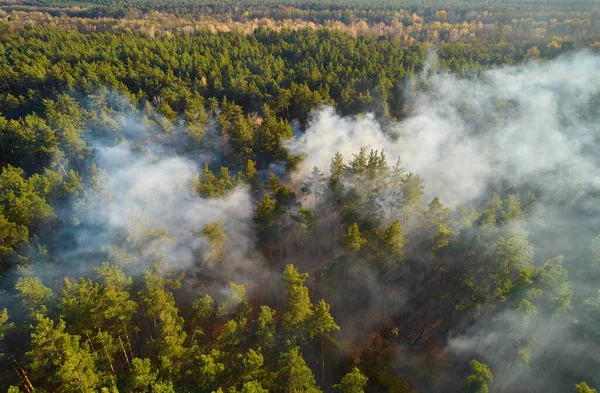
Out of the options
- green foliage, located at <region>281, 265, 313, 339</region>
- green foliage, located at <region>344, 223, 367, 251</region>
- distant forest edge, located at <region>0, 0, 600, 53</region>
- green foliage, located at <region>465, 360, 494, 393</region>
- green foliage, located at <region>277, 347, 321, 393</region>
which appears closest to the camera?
green foliage, located at <region>277, 347, 321, 393</region>

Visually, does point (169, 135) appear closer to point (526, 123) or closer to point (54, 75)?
point (54, 75)

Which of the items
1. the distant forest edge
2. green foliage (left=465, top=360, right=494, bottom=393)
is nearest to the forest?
green foliage (left=465, top=360, right=494, bottom=393)

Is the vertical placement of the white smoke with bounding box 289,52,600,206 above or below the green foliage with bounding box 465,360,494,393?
above

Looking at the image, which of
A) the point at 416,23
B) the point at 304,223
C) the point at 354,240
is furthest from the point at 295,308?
the point at 416,23

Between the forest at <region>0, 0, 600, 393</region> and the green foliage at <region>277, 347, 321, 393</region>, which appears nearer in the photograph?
the green foliage at <region>277, 347, 321, 393</region>

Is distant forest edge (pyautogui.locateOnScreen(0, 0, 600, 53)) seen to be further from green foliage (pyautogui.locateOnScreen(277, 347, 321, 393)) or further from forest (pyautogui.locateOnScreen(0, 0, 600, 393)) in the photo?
green foliage (pyautogui.locateOnScreen(277, 347, 321, 393))

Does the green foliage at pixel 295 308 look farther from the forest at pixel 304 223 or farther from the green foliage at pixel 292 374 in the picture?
the green foliage at pixel 292 374

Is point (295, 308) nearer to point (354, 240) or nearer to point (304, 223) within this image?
point (354, 240)

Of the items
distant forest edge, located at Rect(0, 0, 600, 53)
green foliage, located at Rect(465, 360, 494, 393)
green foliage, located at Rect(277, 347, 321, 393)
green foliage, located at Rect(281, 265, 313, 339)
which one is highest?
distant forest edge, located at Rect(0, 0, 600, 53)

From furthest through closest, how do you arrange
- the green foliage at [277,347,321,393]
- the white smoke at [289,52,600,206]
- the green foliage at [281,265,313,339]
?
the white smoke at [289,52,600,206] → the green foliage at [281,265,313,339] → the green foliage at [277,347,321,393]
